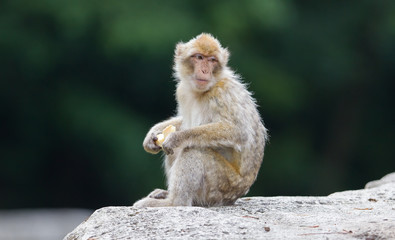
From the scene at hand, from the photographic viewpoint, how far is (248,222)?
27.3ft

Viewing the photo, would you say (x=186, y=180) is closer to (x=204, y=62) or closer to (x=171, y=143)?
(x=171, y=143)

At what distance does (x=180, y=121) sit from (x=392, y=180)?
313cm

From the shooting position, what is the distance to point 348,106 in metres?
24.7

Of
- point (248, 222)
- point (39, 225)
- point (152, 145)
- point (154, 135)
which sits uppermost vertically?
point (154, 135)

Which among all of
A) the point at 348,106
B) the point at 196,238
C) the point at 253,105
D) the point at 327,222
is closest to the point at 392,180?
the point at 253,105

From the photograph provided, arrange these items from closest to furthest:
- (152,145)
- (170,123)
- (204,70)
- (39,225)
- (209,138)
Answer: (209,138) → (204,70) → (152,145) → (170,123) → (39,225)

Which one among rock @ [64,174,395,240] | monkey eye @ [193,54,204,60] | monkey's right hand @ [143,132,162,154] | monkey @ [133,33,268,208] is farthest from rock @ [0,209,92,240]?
rock @ [64,174,395,240]

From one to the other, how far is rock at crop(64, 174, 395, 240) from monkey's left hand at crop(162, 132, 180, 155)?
810 mm

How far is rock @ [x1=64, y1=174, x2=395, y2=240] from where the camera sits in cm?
795

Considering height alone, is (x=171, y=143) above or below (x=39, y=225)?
above

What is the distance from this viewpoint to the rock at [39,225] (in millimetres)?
16219

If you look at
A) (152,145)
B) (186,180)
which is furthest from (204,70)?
(186,180)

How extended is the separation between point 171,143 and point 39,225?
7907mm

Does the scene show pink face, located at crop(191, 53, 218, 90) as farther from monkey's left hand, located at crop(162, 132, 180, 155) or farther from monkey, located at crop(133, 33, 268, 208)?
monkey's left hand, located at crop(162, 132, 180, 155)
